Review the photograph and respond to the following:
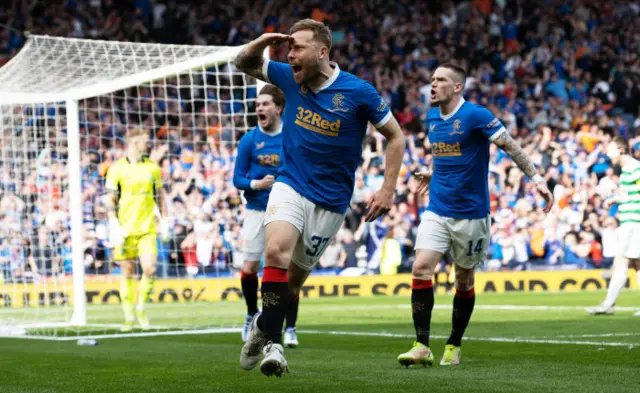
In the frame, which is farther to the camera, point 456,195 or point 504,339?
point 504,339

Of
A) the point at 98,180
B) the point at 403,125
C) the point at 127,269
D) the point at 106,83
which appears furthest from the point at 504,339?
the point at 403,125

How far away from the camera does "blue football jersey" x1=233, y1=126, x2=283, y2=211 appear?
11.3m

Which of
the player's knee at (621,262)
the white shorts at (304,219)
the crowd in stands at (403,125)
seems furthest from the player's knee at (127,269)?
the white shorts at (304,219)

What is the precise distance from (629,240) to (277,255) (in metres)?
9.38

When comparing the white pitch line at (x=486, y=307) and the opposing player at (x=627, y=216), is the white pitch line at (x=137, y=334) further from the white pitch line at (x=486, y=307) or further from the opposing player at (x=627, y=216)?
the opposing player at (x=627, y=216)

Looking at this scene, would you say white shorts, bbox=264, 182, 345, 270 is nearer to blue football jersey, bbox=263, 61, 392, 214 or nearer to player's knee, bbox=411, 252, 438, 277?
blue football jersey, bbox=263, 61, 392, 214

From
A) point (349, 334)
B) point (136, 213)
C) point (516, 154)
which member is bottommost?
point (349, 334)

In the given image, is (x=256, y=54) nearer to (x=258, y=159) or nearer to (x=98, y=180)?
(x=258, y=159)

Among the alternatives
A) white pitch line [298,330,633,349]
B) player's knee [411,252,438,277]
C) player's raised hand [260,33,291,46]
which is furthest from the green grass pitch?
player's raised hand [260,33,291,46]

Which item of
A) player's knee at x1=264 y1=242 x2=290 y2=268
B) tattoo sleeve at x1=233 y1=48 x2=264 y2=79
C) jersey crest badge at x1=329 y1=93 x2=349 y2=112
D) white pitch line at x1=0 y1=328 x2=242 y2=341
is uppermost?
tattoo sleeve at x1=233 y1=48 x2=264 y2=79

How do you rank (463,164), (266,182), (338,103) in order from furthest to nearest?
(266,182)
(463,164)
(338,103)

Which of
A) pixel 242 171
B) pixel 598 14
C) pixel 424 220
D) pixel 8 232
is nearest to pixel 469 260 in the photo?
pixel 424 220

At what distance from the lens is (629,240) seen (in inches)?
590

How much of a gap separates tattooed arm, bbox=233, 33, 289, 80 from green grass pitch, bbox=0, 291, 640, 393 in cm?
208
